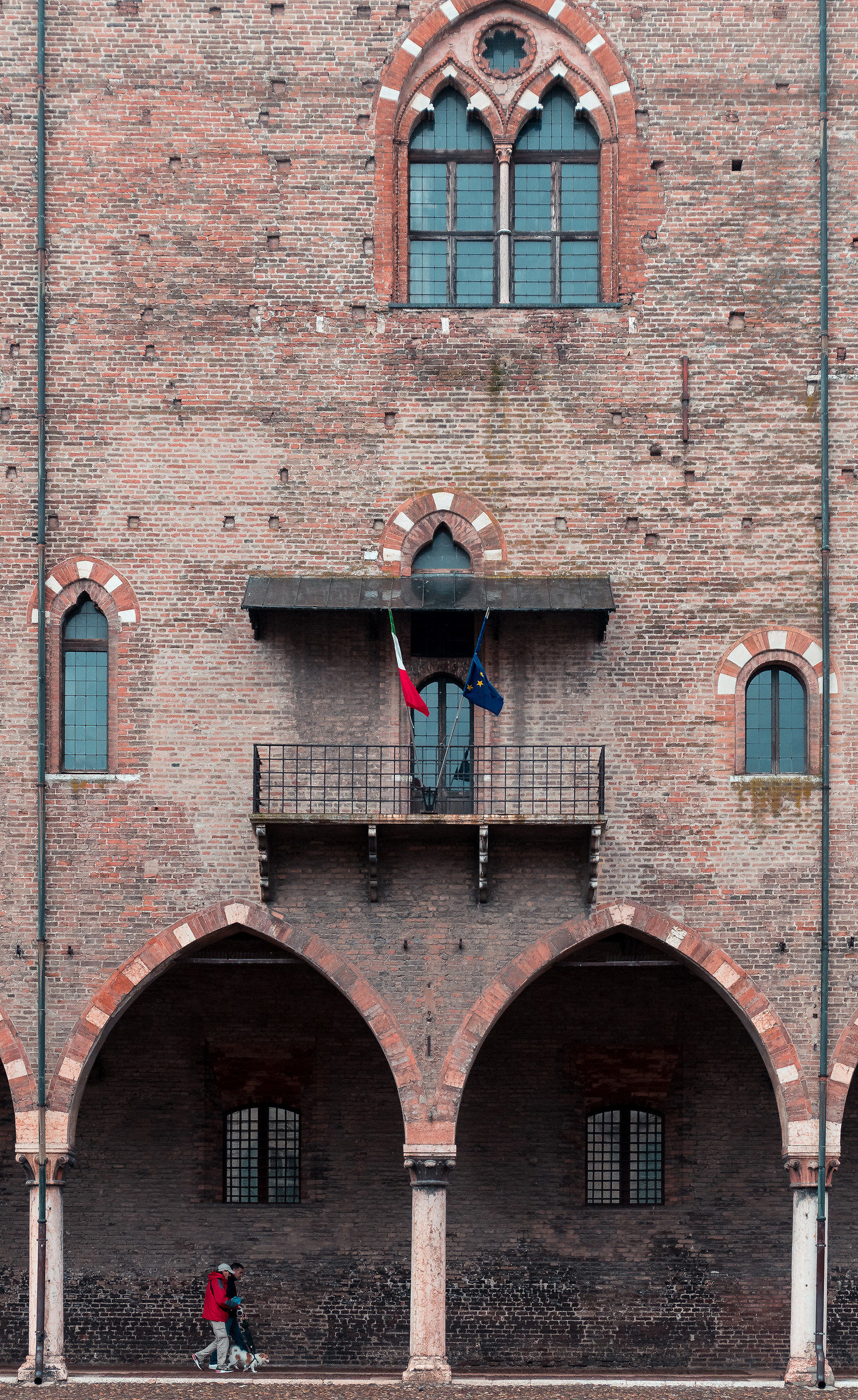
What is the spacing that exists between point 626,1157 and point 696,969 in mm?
4518

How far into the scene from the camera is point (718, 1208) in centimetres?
2716

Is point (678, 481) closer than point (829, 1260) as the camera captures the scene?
Yes

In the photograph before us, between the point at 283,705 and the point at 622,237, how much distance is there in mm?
7943

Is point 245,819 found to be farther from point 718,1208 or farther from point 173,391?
point 718,1208

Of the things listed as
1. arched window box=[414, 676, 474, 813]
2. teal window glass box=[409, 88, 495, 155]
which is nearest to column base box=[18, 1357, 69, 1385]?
arched window box=[414, 676, 474, 813]

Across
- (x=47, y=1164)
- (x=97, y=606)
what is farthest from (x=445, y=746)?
(x=47, y=1164)

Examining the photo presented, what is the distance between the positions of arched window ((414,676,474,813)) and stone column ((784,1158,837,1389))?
6.51m

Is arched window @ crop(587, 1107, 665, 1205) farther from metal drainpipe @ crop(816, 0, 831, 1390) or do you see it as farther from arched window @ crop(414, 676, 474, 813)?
arched window @ crop(414, 676, 474, 813)

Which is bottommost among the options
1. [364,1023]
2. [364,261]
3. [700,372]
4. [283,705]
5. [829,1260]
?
[829,1260]

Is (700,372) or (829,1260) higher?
(700,372)

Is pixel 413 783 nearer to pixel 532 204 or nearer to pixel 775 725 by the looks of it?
pixel 775 725

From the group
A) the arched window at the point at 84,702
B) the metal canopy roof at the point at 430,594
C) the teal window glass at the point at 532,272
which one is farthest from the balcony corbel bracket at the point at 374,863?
the teal window glass at the point at 532,272

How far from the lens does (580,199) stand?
25.7 meters

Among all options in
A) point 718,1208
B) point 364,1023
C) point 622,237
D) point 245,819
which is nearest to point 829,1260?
point 718,1208
